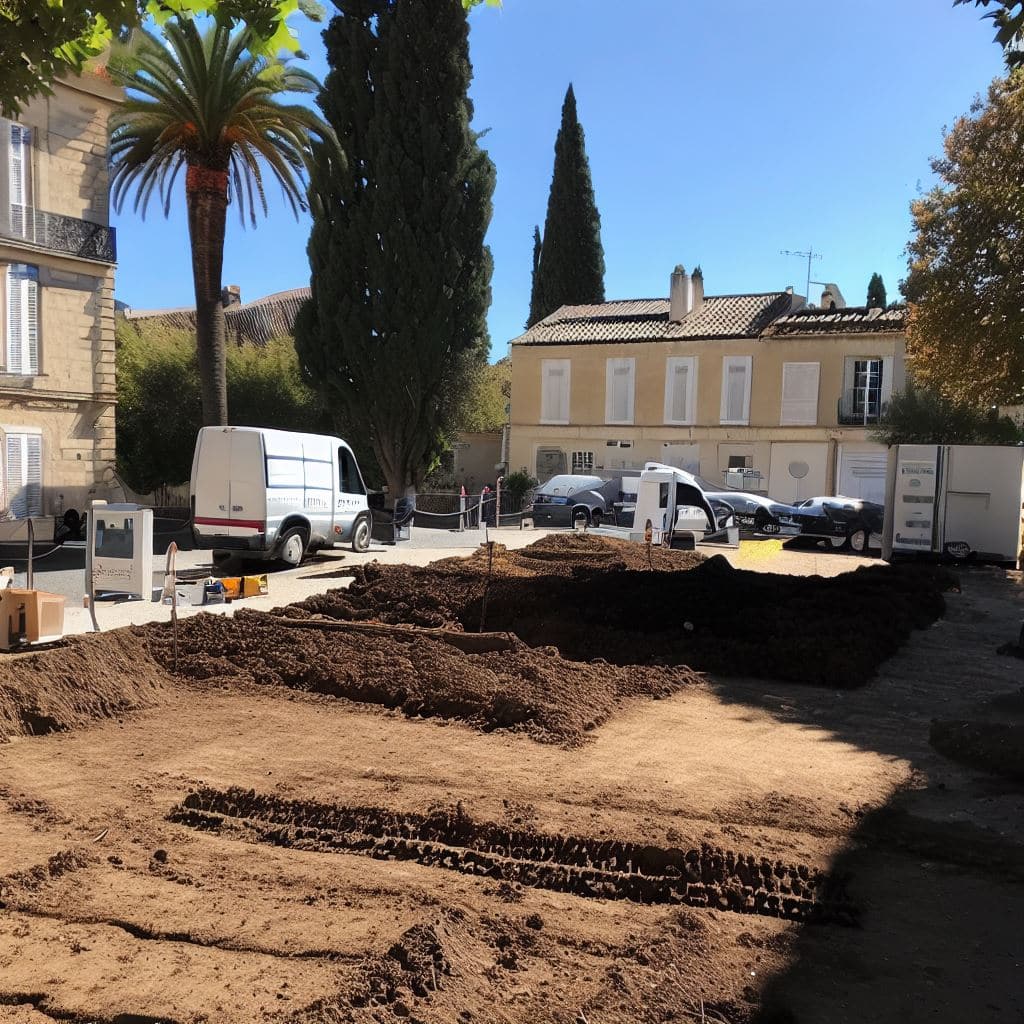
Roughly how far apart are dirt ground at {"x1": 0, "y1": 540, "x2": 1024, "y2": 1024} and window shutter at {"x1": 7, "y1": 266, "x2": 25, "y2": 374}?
49.2 ft

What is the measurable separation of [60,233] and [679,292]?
77.3ft

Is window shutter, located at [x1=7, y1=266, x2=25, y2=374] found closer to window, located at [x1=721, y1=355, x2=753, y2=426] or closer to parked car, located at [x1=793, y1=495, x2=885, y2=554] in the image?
parked car, located at [x1=793, y1=495, x2=885, y2=554]

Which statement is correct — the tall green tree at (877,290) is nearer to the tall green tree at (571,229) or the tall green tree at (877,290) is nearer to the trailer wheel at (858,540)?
the tall green tree at (571,229)

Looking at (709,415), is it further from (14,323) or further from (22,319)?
(14,323)

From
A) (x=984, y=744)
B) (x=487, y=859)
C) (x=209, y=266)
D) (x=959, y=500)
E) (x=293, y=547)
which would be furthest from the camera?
(x=209, y=266)

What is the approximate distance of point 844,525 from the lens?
23750mm

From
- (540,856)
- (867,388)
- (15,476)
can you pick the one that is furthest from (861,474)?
(540,856)

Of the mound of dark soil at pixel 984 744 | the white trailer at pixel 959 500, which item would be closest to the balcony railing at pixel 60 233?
the white trailer at pixel 959 500

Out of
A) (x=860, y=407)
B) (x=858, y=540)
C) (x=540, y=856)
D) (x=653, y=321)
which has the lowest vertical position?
(x=858, y=540)

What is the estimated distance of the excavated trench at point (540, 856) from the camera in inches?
158

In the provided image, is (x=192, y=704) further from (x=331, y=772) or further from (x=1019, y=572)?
(x=1019, y=572)

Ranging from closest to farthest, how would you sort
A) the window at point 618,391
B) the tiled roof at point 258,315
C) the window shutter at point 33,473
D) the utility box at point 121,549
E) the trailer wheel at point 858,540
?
the utility box at point 121,549
the window shutter at point 33,473
the trailer wheel at point 858,540
the window at point 618,391
the tiled roof at point 258,315

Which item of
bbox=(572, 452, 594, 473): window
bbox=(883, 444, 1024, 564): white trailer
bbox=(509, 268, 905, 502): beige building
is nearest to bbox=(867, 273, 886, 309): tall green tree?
bbox=(509, 268, 905, 502): beige building

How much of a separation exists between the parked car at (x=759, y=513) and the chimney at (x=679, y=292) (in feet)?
42.6
